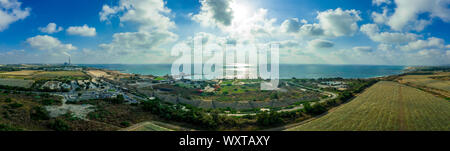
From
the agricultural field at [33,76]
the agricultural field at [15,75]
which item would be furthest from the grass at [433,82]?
the agricultural field at [15,75]

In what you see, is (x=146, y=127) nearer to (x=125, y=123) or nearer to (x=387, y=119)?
(x=125, y=123)

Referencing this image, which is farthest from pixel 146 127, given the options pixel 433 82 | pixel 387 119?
pixel 433 82

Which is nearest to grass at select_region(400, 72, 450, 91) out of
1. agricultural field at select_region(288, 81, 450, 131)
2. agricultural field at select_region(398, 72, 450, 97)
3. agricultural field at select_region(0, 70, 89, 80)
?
agricultural field at select_region(398, 72, 450, 97)

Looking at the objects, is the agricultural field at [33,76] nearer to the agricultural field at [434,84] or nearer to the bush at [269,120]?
the bush at [269,120]

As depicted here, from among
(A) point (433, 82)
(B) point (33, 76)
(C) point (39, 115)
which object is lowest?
(C) point (39, 115)

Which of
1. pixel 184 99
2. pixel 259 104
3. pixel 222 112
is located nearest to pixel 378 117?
pixel 259 104

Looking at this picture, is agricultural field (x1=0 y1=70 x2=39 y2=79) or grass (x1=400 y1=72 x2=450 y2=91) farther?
agricultural field (x1=0 y1=70 x2=39 y2=79)

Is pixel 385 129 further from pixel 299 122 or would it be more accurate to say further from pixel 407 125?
pixel 299 122

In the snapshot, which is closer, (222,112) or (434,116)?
(434,116)

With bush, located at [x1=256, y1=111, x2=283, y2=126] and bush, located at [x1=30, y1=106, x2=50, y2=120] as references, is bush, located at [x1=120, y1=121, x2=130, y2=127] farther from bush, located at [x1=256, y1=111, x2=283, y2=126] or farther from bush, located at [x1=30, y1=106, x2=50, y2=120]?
bush, located at [x1=256, y1=111, x2=283, y2=126]
